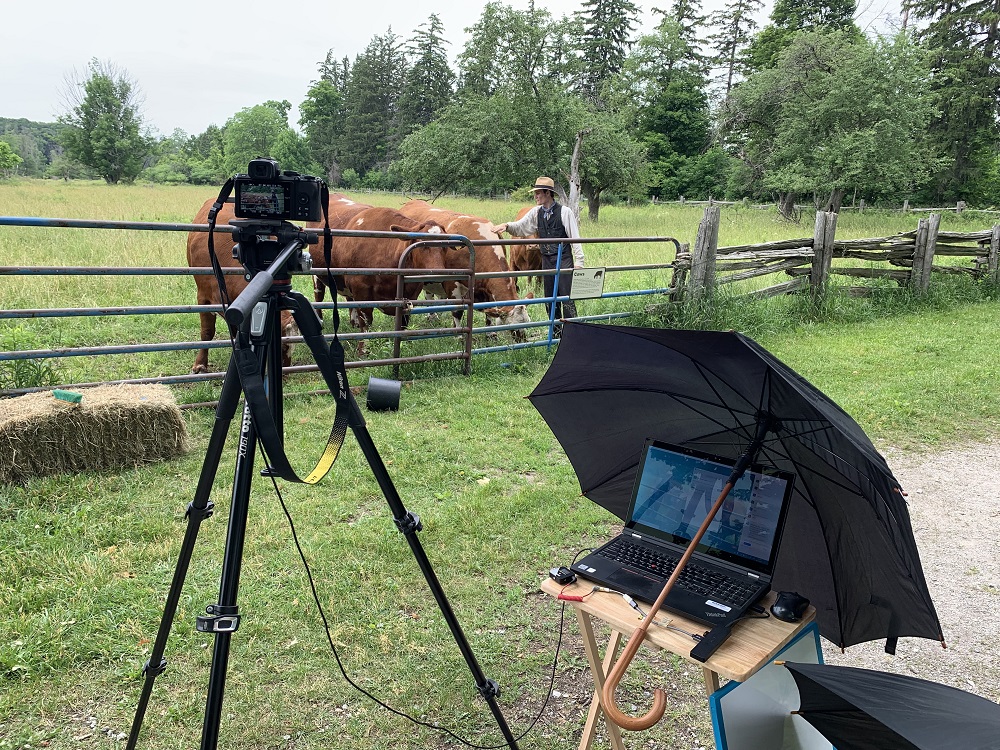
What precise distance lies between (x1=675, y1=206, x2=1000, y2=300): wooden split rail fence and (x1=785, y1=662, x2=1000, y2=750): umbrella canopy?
7.75 meters

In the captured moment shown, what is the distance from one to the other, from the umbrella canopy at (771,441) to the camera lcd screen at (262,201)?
3.27 feet

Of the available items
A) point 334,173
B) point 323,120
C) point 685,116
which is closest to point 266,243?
point 685,116

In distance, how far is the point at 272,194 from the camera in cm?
171

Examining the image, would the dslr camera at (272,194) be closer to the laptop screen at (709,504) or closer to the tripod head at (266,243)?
the tripod head at (266,243)

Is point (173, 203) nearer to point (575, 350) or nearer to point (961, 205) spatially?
point (575, 350)

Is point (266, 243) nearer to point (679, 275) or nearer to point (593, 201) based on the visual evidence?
point (679, 275)

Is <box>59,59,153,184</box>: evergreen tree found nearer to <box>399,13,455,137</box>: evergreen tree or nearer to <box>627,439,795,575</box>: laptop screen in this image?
<box>399,13,455,137</box>: evergreen tree

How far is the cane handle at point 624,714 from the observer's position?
1440 mm

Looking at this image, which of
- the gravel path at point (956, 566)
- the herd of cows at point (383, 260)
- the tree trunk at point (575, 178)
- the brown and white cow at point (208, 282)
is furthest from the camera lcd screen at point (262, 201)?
the tree trunk at point (575, 178)

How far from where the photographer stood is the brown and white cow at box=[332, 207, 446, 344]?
7.16 meters

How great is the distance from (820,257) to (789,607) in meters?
9.57

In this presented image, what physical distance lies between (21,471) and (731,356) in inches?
167

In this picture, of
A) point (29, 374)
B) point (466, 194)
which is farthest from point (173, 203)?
point (29, 374)

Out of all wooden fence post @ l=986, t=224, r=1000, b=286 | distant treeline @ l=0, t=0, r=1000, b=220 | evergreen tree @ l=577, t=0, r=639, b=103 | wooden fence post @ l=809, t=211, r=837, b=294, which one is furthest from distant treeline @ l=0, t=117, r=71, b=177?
wooden fence post @ l=986, t=224, r=1000, b=286
